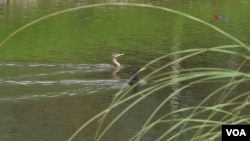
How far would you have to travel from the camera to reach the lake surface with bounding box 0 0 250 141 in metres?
12.0

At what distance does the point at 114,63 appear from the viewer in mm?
17688

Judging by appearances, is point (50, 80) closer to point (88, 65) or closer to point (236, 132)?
point (88, 65)

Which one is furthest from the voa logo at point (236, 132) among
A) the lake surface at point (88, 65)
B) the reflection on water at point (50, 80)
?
the reflection on water at point (50, 80)

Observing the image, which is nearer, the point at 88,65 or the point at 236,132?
the point at 236,132

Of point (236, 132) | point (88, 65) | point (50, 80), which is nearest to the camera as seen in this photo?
point (236, 132)

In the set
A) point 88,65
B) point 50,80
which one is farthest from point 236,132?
point 88,65

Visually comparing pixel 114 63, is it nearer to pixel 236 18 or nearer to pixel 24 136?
pixel 24 136

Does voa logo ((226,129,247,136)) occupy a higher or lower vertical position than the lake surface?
higher

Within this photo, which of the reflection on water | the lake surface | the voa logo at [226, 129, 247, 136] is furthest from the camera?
the reflection on water

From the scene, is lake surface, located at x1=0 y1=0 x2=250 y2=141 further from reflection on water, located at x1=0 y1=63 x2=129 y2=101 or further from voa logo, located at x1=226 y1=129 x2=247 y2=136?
voa logo, located at x1=226 y1=129 x2=247 y2=136

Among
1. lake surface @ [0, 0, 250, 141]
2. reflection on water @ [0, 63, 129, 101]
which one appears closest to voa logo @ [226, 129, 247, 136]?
lake surface @ [0, 0, 250, 141]

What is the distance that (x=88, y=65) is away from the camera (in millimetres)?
17438

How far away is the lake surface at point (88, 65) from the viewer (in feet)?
39.3

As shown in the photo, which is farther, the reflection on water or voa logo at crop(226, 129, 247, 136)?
the reflection on water
